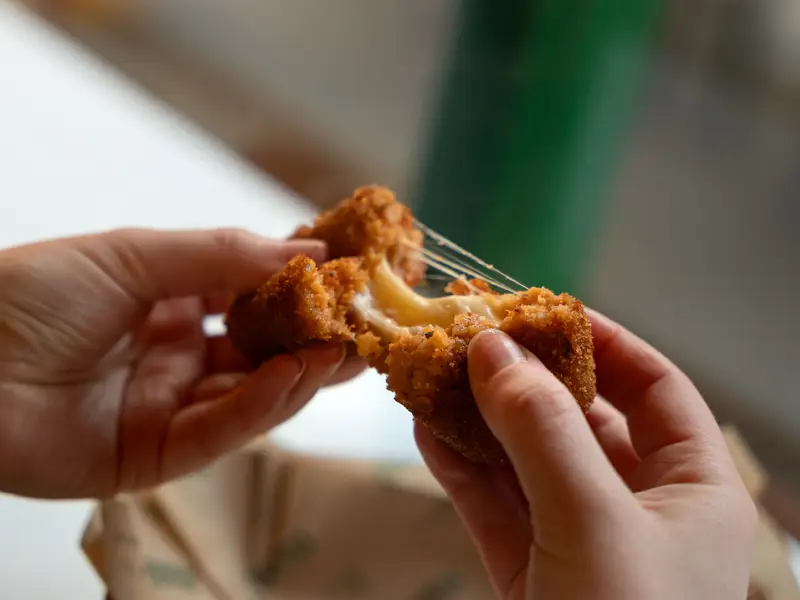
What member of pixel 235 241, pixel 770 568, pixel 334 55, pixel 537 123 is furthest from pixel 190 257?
pixel 334 55

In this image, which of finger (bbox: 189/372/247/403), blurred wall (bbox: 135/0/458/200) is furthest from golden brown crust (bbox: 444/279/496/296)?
blurred wall (bbox: 135/0/458/200)

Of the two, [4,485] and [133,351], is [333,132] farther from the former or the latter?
[4,485]

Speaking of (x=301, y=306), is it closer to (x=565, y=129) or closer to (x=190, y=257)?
(x=190, y=257)

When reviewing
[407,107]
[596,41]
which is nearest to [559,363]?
[596,41]

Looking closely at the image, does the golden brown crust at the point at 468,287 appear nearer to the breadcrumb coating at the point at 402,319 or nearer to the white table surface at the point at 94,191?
the breadcrumb coating at the point at 402,319

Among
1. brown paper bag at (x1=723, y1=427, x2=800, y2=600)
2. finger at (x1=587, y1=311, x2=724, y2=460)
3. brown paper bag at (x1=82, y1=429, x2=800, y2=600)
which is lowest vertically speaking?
brown paper bag at (x1=82, y1=429, x2=800, y2=600)

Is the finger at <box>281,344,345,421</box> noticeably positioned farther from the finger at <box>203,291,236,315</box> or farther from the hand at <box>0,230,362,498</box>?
the finger at <box>203,291,236,315</box>
